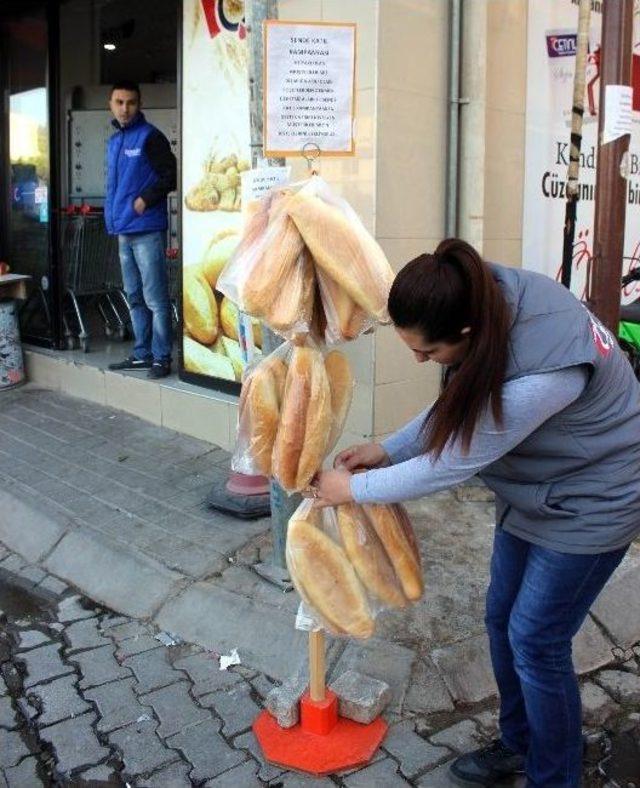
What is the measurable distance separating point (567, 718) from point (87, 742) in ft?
5.37

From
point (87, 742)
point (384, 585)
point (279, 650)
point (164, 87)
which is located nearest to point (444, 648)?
point (279, 650)

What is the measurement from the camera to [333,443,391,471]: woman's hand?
2539mm

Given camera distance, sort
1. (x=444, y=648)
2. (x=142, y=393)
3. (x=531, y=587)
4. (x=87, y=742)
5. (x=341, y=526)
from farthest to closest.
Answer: (x=142, y=393), (x=444, y=648), (x=87, y=742), (x=341, y=526), (x=531, y=587)

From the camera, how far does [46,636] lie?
368cm

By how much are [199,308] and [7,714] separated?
3.32 metres

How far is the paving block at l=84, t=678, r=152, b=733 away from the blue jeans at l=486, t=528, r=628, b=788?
1419 mm

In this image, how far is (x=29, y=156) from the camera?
7613 mm

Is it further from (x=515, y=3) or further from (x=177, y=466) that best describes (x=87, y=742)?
(x=515, y=3)

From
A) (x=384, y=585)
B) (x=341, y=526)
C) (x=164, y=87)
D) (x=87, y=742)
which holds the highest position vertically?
(x=164, y=87)

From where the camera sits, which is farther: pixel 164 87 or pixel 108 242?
pixel 164 87

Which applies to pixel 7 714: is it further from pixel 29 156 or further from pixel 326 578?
pixel 29 156

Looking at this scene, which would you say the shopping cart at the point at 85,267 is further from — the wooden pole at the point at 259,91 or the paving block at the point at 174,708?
the paving block at the point at 174,708

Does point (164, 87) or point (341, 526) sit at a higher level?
point (164, 87)

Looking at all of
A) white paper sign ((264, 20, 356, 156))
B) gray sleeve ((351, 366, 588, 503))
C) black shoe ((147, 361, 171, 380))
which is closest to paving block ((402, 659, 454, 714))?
gray sleeve ((351, 366, 588, 503))
